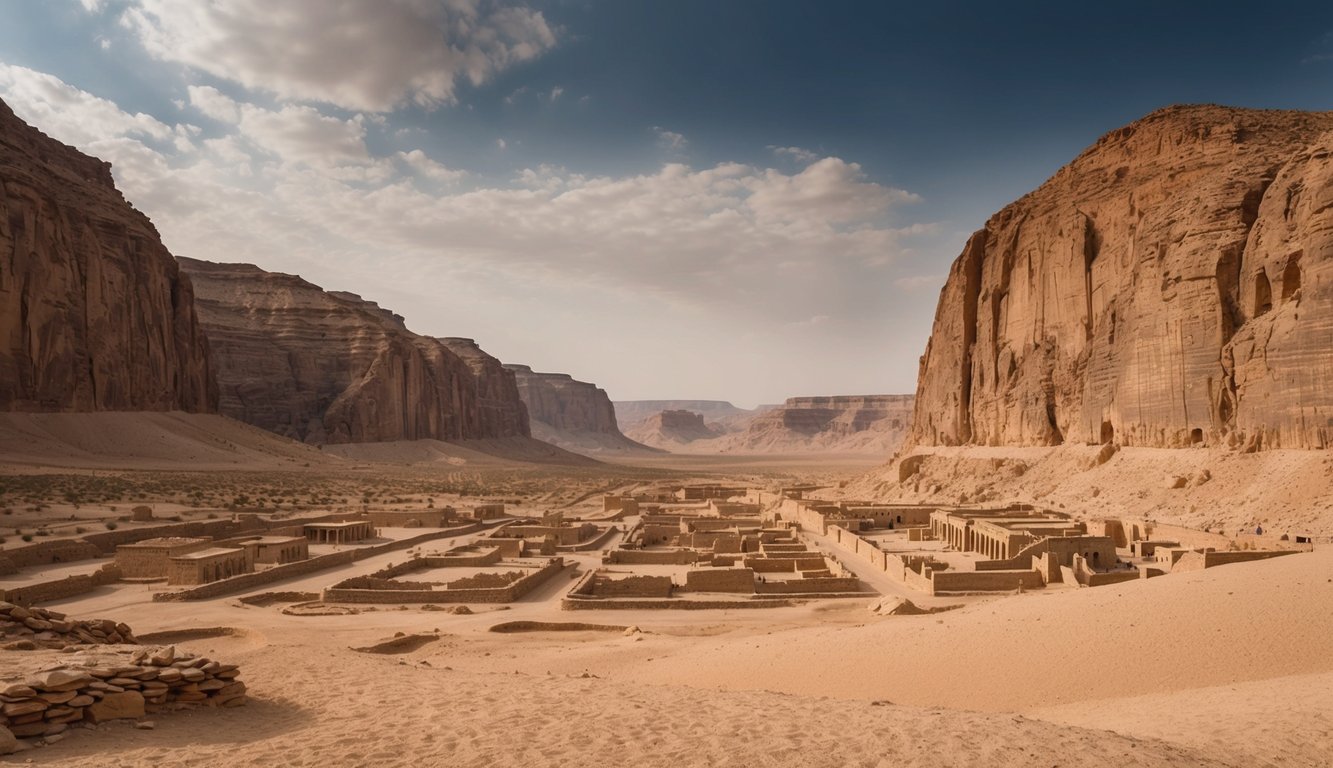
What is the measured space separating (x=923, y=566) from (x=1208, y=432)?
2839cm

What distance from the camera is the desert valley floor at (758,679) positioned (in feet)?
32.6

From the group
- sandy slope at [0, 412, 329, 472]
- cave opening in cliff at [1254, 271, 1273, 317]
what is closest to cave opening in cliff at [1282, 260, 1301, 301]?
cave opening in cliff at [1254, 271, 1273, 317]

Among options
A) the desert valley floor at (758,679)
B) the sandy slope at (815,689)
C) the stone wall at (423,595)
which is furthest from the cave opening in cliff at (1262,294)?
the stone wall at (423,595)

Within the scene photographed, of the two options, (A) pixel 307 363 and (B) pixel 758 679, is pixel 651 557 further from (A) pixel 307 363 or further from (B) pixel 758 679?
(A) pixel 307 363

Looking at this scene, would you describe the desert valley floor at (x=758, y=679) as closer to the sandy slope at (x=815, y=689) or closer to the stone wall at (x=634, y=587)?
the sandy slope at (x=815, y=689)

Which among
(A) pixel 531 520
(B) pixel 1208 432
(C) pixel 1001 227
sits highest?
(C) pixel 1001 227

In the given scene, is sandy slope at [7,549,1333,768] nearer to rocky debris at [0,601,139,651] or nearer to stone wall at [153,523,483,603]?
stone wall at [153,523,483,603]

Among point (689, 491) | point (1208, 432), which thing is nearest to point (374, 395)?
point (689, 491)

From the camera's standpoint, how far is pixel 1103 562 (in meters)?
31.6

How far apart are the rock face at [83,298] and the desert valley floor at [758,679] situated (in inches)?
2303

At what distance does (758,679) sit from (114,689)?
11176 mm

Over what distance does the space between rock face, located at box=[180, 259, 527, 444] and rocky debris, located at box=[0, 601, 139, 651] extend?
377 feet

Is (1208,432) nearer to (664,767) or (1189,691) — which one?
(1189,691)

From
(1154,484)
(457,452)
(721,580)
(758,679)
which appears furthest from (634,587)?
(457,452)
